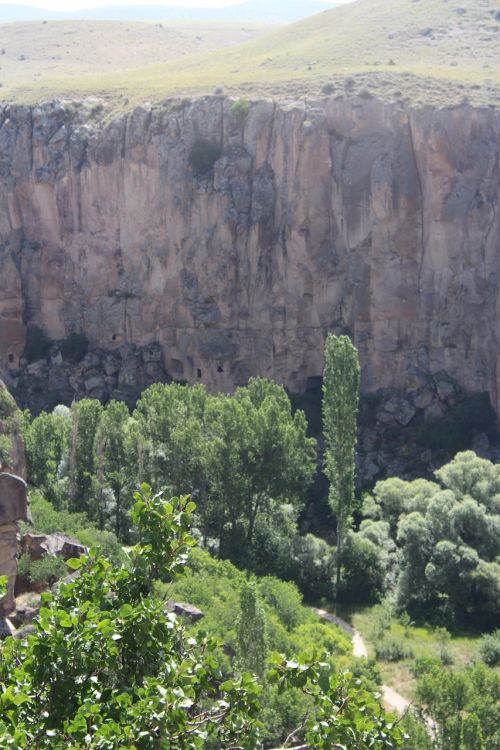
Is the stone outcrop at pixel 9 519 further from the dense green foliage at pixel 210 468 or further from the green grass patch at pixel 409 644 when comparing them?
the dense green foliage at pixel 210 468

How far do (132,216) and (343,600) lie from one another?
89.3 feet

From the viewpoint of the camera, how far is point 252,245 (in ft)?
178

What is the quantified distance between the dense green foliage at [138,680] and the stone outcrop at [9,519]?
1160 centimetres

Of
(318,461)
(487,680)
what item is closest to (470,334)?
(318,461)

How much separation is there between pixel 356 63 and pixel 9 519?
48.7 meters

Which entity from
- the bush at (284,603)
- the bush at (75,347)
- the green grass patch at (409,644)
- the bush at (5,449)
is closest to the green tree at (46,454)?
the bush at (284,603)

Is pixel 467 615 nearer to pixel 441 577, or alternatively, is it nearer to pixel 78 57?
pixel 441 577

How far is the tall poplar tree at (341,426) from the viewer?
37.8 metres

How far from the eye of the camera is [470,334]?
50.8m

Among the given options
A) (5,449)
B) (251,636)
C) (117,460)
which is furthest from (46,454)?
(251,636)

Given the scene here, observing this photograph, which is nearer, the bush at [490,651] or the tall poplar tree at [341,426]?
the bush at [490,651]

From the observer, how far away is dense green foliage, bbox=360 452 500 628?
3494 centimetres

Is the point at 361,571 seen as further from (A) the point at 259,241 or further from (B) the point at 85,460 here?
(A) the point at 259,241

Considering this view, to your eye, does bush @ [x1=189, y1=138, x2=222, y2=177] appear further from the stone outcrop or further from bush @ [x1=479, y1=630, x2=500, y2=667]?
the stone outcrop
